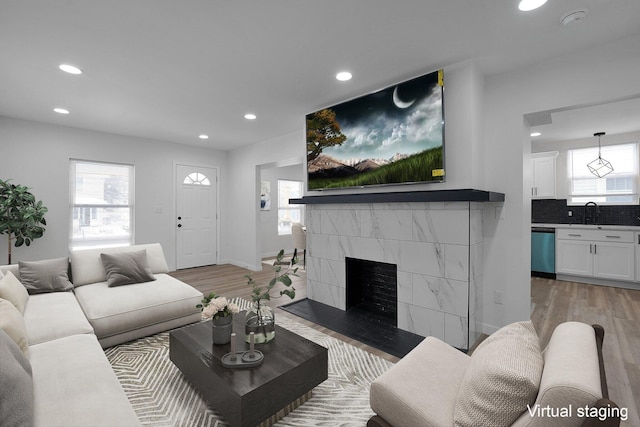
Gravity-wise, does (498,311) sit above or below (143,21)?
below

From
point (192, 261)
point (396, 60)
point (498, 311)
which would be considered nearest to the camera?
point (396, 60)

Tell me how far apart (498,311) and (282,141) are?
4.08m

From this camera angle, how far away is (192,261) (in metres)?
6.14

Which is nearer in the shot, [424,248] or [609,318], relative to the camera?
[424,248]

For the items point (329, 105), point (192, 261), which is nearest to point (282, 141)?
point (329, 105)

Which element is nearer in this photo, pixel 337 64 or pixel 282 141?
pixel 337 64

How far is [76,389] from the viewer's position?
4.69ft

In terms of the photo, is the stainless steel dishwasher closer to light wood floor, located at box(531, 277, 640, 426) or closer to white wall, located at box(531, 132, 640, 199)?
light wood floor, located at box(531, 277, 640, 426)

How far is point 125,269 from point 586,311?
17.7ft

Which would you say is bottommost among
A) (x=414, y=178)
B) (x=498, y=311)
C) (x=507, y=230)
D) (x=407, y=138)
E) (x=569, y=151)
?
(x=498, y=311)

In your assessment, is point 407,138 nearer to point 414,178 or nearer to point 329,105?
point 414,178

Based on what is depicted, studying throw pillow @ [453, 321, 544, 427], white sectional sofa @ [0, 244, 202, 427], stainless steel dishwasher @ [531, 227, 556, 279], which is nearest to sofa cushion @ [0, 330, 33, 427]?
white sectional sofa @ [0, 244, 202, 427]

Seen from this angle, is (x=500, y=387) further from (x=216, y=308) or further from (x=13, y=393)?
(x=13, y=393)

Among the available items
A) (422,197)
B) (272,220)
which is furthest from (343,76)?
(272,220)
